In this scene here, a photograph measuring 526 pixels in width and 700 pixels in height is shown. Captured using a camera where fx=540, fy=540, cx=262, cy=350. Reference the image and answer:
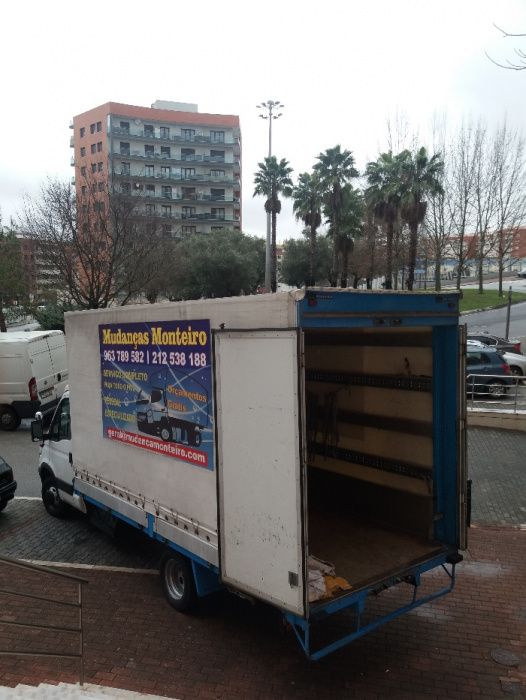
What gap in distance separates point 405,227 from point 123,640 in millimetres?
32865

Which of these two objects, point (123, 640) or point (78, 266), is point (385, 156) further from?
point (123, 640)

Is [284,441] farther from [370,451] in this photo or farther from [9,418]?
[9,418]

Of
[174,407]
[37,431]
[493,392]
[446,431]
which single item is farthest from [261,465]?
[493,392]

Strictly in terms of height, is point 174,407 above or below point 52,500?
above

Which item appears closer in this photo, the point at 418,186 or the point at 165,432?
the point at 165,432

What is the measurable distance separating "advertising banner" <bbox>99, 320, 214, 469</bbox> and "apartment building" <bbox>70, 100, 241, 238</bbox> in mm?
72588

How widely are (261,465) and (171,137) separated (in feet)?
276

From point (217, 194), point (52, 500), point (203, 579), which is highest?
point (217, 194)

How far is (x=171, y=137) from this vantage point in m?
80.2

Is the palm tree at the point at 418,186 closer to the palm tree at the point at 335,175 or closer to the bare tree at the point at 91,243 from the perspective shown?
the palm tree at the point at 335,175

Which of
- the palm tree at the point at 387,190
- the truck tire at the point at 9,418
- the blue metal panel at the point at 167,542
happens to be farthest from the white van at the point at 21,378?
the palm tree at the point at 387,190

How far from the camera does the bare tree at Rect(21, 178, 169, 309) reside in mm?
23078

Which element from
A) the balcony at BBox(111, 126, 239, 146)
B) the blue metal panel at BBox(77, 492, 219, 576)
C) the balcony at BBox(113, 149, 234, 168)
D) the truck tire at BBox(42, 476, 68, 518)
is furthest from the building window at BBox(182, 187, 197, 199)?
the blue metal panel at BBox(77, 492, 219, 576)

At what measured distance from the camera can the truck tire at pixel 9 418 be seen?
14898 mm
